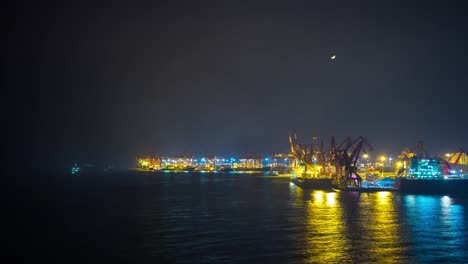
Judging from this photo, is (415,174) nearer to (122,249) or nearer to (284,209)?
(284,209)

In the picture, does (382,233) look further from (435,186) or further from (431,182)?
(431,182)

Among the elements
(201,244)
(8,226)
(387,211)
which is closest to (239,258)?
(201,244)

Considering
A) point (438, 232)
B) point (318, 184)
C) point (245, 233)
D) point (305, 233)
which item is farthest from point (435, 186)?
point (245, 233)

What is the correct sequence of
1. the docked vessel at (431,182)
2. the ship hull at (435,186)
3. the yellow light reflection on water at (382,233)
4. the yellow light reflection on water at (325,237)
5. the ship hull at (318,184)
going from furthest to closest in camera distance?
the ship hull at (318,184)
the docked vessel at (431,182)
the ship hull at (435,186)
the yellow light reflection on water at (382,233)
the yellow light reflection on water at (325,237)

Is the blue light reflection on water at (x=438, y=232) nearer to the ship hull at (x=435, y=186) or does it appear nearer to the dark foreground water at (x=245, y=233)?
the dark foreground water at (x=245, y=233)

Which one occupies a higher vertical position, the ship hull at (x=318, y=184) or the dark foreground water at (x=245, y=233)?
the ship hull at (x=318, y=184)

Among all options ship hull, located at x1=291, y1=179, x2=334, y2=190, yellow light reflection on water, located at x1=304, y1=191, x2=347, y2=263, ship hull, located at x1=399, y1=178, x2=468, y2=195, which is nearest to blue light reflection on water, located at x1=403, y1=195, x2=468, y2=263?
yellow light reflection on water, located at x1=304, y1=191, x2=347, y2=263

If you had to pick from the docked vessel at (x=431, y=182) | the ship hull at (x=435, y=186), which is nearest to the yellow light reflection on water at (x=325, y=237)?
the ship hull at (x=435, y=186)
